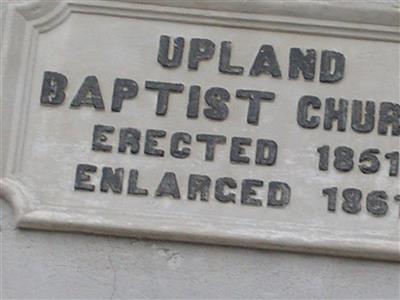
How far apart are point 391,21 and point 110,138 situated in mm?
1110

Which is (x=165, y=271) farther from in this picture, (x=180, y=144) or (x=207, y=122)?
(x=207, y=122)

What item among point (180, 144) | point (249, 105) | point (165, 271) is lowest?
point (165, 271)

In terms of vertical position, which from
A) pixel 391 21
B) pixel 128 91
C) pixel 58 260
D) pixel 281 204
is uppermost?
pixel 391 21

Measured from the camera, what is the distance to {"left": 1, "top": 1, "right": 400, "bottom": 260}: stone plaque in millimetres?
4461

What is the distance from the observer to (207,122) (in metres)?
4.57

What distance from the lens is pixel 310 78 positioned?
4621 mm

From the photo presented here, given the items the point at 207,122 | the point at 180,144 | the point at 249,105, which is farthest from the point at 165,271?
the point at 249,105

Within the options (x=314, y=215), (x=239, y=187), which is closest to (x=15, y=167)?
(x=239, y=187)

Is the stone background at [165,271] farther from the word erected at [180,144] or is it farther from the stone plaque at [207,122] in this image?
the word erected at [180,144]

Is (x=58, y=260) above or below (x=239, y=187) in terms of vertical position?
below

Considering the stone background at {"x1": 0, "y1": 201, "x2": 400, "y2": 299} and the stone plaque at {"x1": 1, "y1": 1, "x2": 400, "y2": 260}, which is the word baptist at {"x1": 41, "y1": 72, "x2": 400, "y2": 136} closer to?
the stone plaque at {"x1": 1, "y1": 1, "x2": 400, "y2": 260}

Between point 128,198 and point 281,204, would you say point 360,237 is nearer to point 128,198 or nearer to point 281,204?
point 281,204

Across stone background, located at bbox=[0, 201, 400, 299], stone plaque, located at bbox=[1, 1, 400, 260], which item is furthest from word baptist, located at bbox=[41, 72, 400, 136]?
stone background, located at bbox=[0, 201, 400, 299]

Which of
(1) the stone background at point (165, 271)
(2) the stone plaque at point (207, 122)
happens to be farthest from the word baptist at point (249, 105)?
(1) the stone background at point (165, 271)
